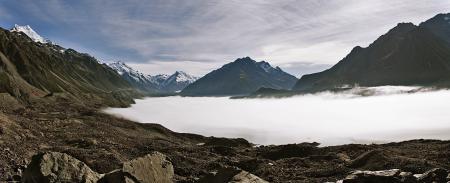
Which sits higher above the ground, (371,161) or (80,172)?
(80,172)

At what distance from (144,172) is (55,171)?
5.95 meters

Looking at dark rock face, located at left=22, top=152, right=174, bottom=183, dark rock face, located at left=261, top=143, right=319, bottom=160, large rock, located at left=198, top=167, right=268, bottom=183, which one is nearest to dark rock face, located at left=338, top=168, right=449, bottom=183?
large rock, located at left=198, top=167, right=268, bottom=183

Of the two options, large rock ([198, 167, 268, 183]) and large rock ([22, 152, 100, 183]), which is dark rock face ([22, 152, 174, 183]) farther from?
large rock ([198, 167, 268, 183])

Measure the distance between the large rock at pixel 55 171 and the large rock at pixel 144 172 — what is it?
2.55 metres

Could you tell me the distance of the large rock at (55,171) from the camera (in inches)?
1237

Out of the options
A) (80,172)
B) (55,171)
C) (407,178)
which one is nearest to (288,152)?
(407,178)

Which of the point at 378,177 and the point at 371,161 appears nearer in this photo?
the point at 378,177

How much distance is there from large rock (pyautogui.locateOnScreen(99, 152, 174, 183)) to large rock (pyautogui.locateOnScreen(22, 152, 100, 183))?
8.36ft

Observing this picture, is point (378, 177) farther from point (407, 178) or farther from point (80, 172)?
point (80, 172)

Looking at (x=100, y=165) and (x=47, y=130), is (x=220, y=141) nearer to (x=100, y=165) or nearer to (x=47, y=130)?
(x=47, y=130)

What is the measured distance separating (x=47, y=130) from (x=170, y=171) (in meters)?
57.1

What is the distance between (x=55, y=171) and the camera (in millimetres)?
32250

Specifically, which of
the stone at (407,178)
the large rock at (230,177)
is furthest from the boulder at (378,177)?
the large rock at (230,177)

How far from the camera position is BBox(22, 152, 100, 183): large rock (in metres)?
31.4
